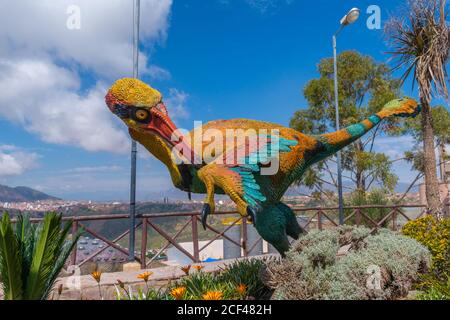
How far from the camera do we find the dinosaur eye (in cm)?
420

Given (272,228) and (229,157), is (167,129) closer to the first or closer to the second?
(229,157)

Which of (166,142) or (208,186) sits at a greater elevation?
(166,142)

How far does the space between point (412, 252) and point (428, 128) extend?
6.34m

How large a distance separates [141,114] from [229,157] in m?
1.07

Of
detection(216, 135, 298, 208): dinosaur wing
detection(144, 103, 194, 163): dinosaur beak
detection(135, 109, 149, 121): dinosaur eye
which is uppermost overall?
detection(135, 109, 149, 121): dinosaur eye

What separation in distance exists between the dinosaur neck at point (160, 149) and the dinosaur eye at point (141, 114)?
0.87 ft

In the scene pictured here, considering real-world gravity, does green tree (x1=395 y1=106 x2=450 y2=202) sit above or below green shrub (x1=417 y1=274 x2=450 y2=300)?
above

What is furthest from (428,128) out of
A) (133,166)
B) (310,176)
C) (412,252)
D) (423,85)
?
(310,176)

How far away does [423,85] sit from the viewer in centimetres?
926

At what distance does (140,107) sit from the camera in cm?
418

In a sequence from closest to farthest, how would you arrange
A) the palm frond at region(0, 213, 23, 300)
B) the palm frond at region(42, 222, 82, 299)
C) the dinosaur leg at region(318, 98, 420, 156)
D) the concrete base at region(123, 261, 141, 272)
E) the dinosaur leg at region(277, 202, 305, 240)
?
the palm frond at region(0, 213, 23, 300)
the palm frond at region(42, 222, 82, 299)
the dinosaur leg at region(277, 202, 305, 240)
the dinosaur leg at region(318, 98, 420, 156)
the concrete base at region(123, 261, 141, 272)

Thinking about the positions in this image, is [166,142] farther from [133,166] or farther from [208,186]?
[133,166]

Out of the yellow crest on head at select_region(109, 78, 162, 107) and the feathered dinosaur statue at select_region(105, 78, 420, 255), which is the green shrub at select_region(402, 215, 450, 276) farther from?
the yellow crest on head at select_region(109, 78, 162, 107)

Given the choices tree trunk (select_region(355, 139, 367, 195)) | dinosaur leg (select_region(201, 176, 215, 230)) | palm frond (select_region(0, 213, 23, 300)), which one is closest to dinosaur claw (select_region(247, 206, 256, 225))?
dinosaur leg (select_region(201, 176, 215, 230))
